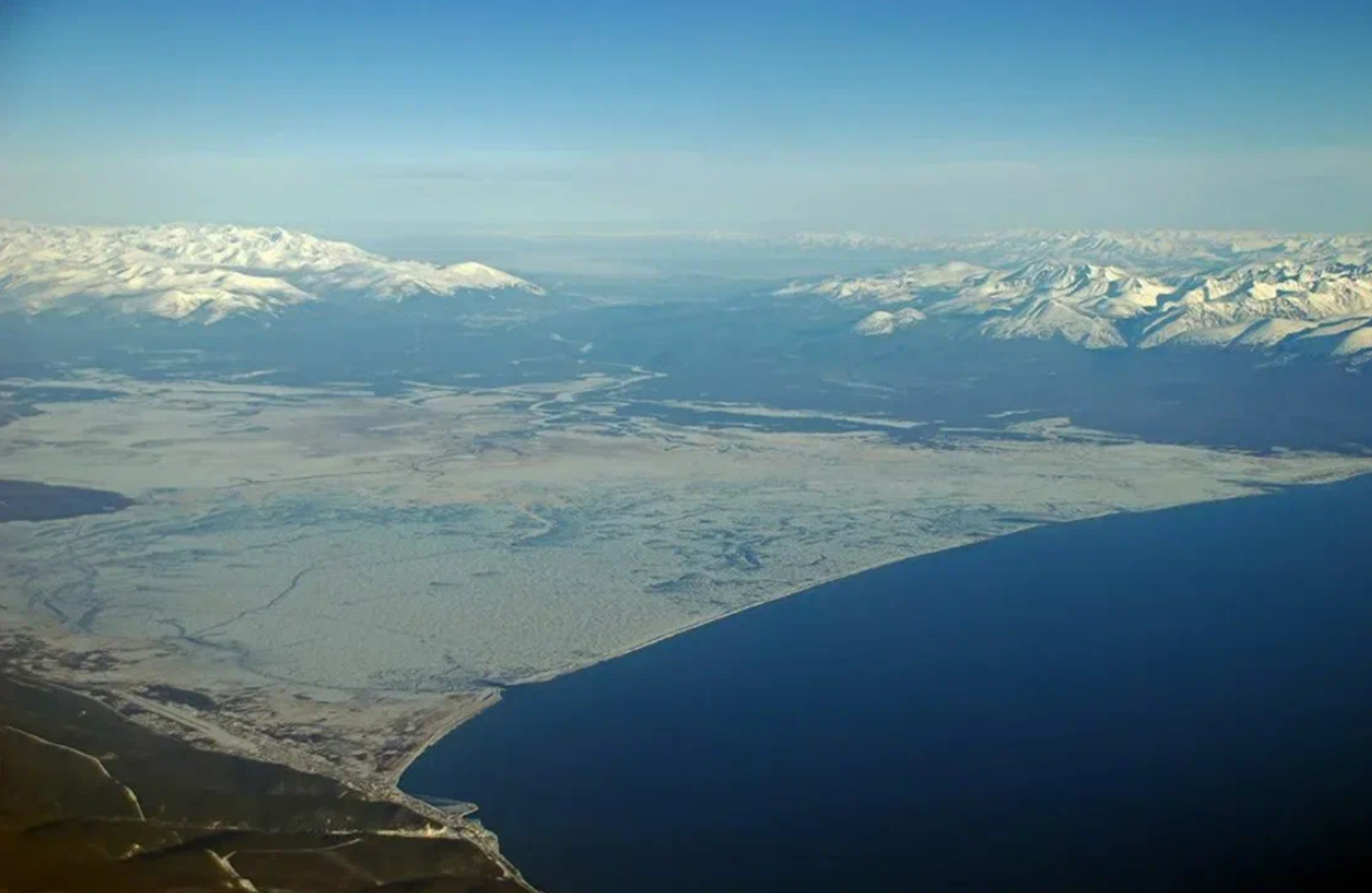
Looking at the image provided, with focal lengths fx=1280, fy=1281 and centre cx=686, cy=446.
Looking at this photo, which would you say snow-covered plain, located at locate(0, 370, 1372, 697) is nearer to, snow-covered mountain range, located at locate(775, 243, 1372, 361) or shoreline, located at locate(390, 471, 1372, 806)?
shoreline, located at locate(390, 471, 1372, 806)

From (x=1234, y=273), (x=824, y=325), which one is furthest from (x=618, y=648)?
(x=1234, y=273)

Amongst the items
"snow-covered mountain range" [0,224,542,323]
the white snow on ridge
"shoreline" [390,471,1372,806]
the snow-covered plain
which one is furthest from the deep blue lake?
"snow-covered mountain range" [0,224,542,323]

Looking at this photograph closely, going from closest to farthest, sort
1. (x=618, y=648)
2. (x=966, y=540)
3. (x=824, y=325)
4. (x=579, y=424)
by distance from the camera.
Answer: (x=618, y=648) < (x=966, y=540) < (x=579, y=424) < (x=824, y=325)

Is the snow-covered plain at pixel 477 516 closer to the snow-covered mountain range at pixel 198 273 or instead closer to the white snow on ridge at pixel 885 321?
the white snow on ridge at pixel 885 321

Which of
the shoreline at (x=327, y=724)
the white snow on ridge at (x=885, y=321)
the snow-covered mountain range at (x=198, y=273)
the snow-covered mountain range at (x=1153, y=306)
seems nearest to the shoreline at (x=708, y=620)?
the shoreline at (x=327, y=724)

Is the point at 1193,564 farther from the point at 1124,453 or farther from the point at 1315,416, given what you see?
the point at 1315,416

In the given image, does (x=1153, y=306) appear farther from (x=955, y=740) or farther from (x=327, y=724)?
(x=327, y=724)

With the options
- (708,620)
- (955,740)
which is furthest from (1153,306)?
(955,740)
